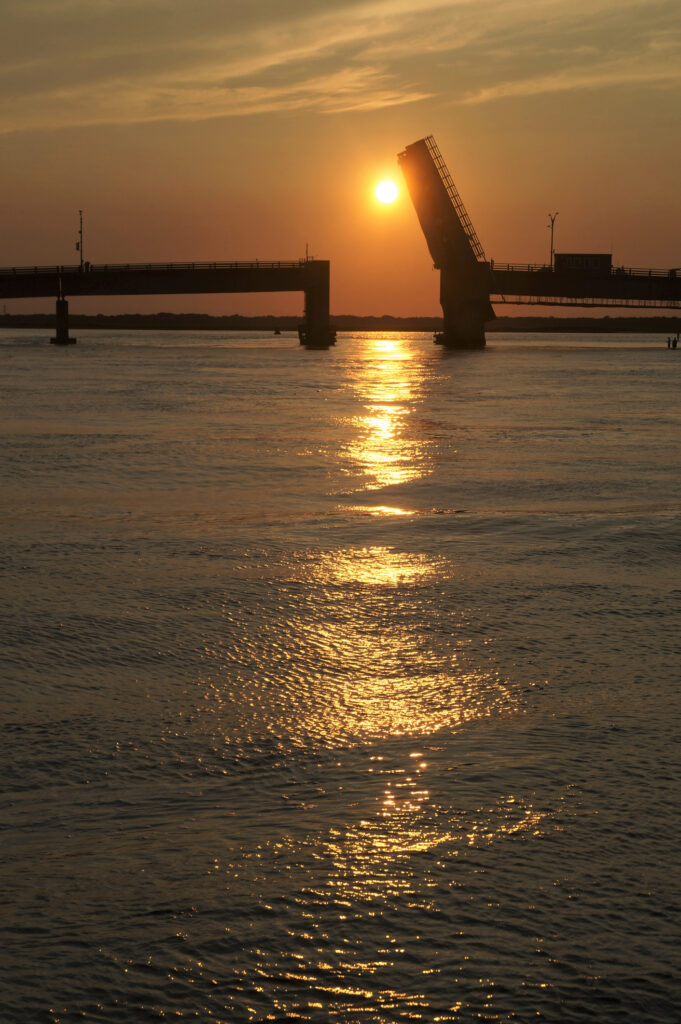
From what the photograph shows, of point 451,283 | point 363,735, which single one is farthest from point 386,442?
point 451,283

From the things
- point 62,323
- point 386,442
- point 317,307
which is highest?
point 317,307

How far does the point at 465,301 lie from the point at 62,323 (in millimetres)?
46832

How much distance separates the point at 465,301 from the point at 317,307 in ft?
60.4

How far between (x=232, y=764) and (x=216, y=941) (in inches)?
72.6

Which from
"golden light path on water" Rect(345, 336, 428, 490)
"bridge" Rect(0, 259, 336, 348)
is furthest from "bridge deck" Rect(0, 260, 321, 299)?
"golden light path on water" Rect(345, 336, 428, 490)

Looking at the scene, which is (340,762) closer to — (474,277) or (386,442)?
(386,442)

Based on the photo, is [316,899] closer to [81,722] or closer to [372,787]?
[372,787]

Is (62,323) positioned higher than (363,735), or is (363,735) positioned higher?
(62,323)

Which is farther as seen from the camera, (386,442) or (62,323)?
(62,323)

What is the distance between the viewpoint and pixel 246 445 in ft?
82.6

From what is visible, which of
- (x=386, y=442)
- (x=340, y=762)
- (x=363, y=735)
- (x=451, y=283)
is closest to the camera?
(x=340, y=762)

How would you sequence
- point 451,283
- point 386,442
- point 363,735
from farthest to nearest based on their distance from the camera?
point 451,283 → point 386,442 → point 363,735

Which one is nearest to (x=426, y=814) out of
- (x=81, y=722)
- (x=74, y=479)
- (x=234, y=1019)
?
(x=234, y=1019)

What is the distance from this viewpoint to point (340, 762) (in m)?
6.17
